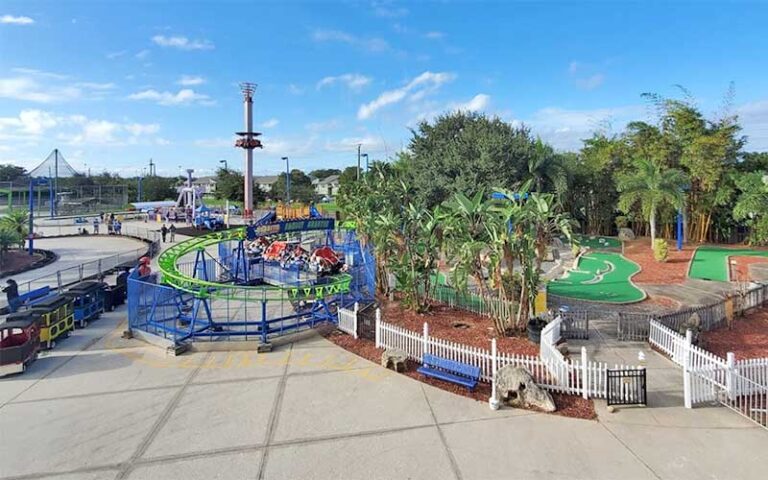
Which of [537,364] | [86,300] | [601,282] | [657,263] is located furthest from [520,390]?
[657,263]

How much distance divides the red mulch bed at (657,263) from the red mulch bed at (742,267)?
7.29ft

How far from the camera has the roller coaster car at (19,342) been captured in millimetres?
11664

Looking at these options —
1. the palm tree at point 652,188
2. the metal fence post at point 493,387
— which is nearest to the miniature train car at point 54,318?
the metal fence post at point 493,387

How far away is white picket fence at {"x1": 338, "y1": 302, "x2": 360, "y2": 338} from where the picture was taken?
14352mm

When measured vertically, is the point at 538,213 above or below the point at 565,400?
above

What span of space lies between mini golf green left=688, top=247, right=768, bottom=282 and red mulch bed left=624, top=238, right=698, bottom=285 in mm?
453

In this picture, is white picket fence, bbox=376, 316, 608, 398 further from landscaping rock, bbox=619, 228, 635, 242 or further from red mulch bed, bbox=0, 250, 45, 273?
landscaping rock, bbox=619, 228, 635, 242

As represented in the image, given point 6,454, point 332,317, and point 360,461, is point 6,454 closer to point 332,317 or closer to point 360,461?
point 360,461

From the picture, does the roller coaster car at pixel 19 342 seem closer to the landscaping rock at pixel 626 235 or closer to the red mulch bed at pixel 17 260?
the red mulch bed at pixel 17 260

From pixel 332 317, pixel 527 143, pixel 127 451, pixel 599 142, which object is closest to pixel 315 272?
pixel 332 317

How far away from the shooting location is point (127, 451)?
8.21m

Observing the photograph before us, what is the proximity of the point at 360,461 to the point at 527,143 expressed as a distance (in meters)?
30.4

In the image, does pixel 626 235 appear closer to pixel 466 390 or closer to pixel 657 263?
pixel 657 263

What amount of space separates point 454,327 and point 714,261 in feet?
74.9
